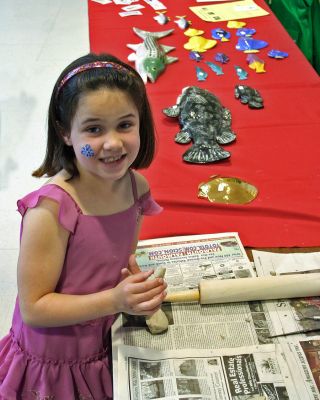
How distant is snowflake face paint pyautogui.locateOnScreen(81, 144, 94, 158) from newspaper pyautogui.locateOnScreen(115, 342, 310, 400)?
1.26 feet

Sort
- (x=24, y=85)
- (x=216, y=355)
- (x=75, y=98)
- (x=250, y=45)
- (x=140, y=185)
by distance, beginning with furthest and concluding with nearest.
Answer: (x=24, y=85), (x=250, y=45), (x=140, y=185), (x=216, y=355), (x=75, y=98)

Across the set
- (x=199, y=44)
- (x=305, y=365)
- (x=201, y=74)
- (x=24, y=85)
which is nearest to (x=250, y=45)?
(x=199, y=44)

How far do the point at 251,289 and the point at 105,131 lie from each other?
473 millimetres

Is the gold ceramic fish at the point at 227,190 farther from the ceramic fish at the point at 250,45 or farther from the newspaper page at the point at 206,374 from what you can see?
the ceramic fish at the point at 250,45

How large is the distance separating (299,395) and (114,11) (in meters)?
2.47

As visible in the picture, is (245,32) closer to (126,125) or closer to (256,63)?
(256,63)

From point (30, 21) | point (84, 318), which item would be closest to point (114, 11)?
point (30, 21)

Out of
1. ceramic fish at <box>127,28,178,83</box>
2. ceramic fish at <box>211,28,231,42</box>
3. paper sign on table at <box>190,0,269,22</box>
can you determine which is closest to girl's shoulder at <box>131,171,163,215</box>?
ceramic fish at <box>127,28,178,83</box>

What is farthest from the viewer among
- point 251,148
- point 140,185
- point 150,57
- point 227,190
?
point 150,57

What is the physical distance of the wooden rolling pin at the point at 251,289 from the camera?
1002mm

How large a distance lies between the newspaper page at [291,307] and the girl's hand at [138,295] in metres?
0.30

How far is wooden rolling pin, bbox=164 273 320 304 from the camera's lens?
1.00 metres

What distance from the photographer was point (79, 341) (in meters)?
0.96

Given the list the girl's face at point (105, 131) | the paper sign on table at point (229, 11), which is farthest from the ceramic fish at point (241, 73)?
the girl's face at point (105, 131)
